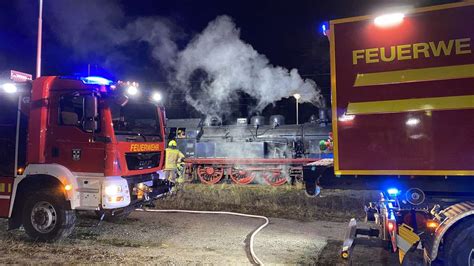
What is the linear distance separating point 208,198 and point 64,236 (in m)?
4.92

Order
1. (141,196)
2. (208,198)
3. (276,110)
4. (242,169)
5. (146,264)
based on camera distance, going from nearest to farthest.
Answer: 1. (146,264)
2. (141,196)
3. (208,198)
4. (242,169)
5. (276,110)

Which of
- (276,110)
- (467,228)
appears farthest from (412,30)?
(276,110)

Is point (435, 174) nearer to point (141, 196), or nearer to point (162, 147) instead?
point (141, 196)

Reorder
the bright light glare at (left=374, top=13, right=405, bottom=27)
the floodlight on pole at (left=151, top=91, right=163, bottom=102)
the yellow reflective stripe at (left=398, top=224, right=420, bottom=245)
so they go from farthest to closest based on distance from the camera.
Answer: the floodlight on pole at (left=151, top=91, right=163, bottom=102) < the yellow reflective stripe at (left=398, top=224, right=420, bottom=245) < the bright light glare at (left=374, top=13, right=405, bottom=27)

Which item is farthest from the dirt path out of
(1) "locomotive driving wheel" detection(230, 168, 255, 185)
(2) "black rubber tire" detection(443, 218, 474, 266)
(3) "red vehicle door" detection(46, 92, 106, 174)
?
(1) "locomotive driving wheel" detection(230, 168, 255, 185)

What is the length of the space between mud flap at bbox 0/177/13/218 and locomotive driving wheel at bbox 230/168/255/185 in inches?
363

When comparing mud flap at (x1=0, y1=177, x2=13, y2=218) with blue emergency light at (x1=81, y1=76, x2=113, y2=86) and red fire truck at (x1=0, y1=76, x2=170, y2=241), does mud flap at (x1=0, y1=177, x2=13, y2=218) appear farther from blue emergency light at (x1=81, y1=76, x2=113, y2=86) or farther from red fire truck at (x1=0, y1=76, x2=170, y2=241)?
blue emergency light at (x1=81, y1=76, x2=113, y2=86)

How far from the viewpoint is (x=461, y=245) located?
3449mm

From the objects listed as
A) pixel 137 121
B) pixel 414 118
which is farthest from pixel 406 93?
pixel 137 121

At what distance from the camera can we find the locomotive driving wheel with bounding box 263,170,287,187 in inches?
547

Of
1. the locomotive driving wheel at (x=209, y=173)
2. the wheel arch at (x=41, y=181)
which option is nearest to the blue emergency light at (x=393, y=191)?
the wheel arch at (x=41, y=181)

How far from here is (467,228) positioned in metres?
3.44

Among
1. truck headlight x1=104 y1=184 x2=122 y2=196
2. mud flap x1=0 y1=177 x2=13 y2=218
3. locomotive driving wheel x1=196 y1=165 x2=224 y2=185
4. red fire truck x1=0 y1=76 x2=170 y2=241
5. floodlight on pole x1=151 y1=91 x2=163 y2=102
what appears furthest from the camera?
locomotive driving wheel x1=196 y1=165 x2=224 y2=185

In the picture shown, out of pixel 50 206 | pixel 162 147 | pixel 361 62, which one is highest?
pixel 361 62
